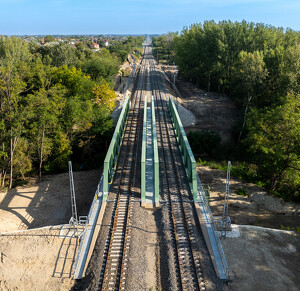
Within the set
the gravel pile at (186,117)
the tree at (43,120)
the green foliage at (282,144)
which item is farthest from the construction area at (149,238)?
the gravel pile at (186,117)

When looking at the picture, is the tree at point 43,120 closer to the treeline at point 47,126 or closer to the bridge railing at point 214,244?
the treeline at point 47,126

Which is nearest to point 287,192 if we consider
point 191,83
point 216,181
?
point 216,181

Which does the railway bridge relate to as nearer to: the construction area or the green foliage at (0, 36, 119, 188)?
the construction area

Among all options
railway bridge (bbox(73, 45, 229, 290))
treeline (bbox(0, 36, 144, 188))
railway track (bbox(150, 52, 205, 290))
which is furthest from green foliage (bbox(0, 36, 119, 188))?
railway track (bbox(150, 52, 205, 290))

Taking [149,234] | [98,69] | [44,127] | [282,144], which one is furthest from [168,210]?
[98,69]

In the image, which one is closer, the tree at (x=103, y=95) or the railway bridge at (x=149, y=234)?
the railway bridge at (x=149, y=234)

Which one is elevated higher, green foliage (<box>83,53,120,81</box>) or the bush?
green foliage (<box>83,53,120,81</box>)

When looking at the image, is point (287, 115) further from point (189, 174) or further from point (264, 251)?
point (264, 251)
